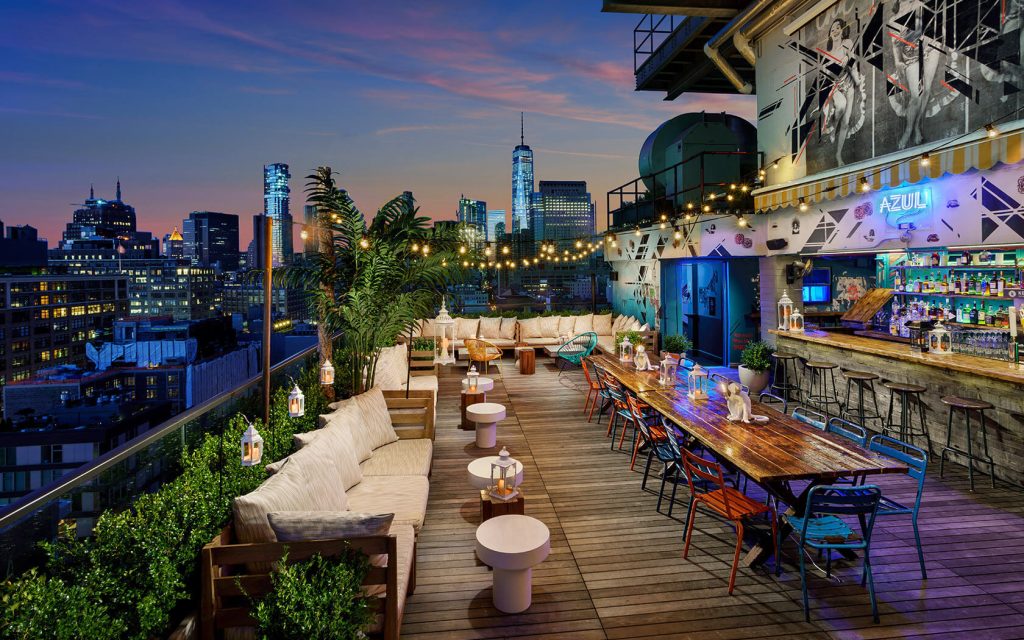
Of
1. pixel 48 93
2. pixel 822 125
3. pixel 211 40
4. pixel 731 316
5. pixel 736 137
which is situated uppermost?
pixel 48 93

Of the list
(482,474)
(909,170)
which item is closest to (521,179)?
(909,170)

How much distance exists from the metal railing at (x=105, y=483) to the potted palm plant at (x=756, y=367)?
25.7 ft

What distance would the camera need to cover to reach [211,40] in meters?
44.7

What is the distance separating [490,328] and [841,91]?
8.51m

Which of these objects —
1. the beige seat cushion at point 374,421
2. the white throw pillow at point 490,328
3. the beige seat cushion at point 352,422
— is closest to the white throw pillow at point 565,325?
the white throw pillow at point 490,328

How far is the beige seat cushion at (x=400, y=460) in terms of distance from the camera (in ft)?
15.3

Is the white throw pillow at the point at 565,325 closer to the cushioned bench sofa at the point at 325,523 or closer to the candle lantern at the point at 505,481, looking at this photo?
the cushioned bench sofa at the point at 325,523

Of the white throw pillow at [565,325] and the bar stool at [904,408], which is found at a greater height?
the white throw pillow at [565,325]

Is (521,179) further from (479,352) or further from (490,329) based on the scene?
(479,352)

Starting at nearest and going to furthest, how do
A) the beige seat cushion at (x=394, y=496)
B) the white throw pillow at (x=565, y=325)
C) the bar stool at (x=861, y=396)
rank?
the beige seat cushion at (x=394, y=496), the bar stool at (x=861, y=396), the white throw pillow at (x=565, y=325)

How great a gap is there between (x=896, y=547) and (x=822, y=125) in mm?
7246

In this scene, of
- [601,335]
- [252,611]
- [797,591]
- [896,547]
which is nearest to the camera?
[252,611]

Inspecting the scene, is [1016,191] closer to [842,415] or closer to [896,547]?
[842,415]

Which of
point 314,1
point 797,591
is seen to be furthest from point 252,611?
point 314,1
